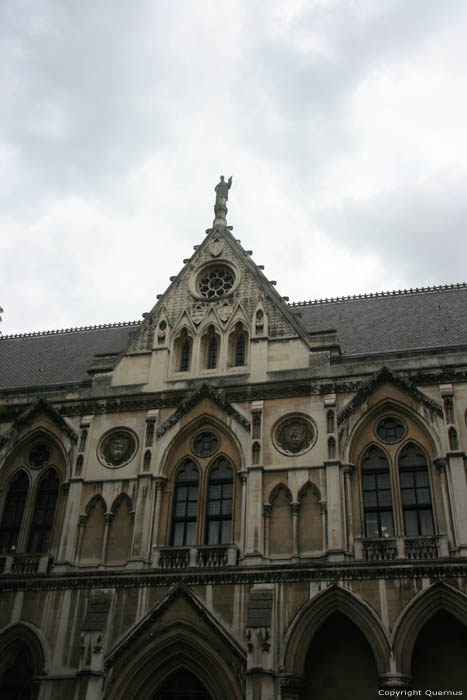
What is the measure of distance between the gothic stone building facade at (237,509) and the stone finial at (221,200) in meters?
1.89

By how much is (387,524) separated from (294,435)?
183 inches

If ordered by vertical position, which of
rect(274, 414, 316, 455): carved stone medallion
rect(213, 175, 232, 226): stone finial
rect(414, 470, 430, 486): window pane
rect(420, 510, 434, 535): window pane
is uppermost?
rect(213, 175, 232, 226): stone finial

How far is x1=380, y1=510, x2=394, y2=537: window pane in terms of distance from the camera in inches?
989

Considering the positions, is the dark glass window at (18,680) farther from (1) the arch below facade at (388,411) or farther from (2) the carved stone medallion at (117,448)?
(1) the arch below facade at (388,411)

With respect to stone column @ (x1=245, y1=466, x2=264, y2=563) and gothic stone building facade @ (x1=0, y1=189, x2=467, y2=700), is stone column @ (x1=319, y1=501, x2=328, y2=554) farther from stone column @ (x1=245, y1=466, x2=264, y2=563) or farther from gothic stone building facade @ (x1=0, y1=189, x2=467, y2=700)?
stone column @ (x1=245, y1=466, x2=264, y2=563)

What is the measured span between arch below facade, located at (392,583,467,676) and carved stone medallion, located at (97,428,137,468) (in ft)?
38.7

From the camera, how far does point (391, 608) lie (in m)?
23.2

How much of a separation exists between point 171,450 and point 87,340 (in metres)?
13.0

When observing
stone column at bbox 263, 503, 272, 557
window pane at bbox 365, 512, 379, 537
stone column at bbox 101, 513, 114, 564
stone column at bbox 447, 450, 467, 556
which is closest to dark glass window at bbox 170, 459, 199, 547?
stone column at bbox 101, 513, 114, 564

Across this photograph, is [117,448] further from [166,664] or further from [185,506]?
[166,664]

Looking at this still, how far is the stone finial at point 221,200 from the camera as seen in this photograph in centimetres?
3456

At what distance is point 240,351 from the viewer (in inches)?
1212

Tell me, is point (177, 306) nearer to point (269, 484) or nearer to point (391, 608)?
point (269, 484)

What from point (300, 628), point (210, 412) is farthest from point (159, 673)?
point (210, 412)
